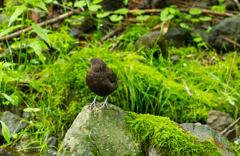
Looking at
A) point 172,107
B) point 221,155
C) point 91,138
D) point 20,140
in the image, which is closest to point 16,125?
point 20,140

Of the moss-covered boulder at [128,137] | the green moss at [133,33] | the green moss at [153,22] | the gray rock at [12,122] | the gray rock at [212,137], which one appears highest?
the green moss at [153,22]

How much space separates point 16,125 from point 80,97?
1044mm

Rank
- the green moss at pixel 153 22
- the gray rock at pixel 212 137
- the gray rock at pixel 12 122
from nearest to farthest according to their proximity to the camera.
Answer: the gray rock at pixel 212 137 < the gray rock at pixel 12 122 < the green moss at pixel 153 22

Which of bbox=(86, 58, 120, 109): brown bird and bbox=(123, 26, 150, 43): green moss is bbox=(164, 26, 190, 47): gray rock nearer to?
bbox=(123, 26, 150, 43): green moss

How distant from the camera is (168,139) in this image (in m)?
2.48

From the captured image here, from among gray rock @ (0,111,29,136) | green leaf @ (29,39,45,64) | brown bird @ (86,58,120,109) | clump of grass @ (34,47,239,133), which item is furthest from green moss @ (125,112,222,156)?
gray rock @ (0,111,29,136)

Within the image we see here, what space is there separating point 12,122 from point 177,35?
423cm

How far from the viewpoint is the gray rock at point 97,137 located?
2.63 meters

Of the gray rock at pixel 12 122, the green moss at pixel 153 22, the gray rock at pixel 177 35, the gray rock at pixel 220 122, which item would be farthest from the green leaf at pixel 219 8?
the gray rock at pixel 12 122

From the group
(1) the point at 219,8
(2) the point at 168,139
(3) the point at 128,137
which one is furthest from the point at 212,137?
(1) the point at 219,8

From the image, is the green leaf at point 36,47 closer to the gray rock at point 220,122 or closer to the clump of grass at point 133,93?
the clump of grass at point 133,93

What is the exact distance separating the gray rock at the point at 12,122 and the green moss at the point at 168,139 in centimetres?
194

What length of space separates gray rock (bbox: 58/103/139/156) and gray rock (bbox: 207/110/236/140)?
1620 mm

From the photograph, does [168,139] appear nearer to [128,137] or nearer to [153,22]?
[128,137]
